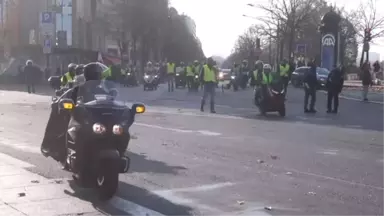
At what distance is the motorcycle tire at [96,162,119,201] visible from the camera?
7.86 m

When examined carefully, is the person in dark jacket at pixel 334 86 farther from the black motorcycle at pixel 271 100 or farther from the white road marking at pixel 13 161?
the white road marking at pixel 13 161

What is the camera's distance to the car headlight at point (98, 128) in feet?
25.8

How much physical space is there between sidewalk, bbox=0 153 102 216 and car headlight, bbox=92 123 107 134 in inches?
33.5

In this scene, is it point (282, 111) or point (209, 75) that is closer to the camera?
point (282, 111)

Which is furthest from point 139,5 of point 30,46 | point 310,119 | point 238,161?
point 238,161

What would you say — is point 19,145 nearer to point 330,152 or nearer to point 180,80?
point 330,152

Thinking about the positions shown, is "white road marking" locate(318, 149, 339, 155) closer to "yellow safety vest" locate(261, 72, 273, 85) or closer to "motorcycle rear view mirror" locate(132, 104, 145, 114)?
"motorcycle rear view mirror" locate(132, 104, 145, 114)

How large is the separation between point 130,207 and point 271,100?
13879 mm

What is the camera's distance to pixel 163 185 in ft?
30.2

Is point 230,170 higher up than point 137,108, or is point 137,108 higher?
point 137,108

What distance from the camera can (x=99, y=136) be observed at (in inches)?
312

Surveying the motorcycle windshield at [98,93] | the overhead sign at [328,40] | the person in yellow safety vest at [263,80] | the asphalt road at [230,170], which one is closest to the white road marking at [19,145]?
the asphalt road at [230,170]

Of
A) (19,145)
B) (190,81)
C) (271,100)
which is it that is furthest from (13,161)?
(190,81)

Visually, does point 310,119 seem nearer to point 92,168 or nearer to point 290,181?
point 290,181
